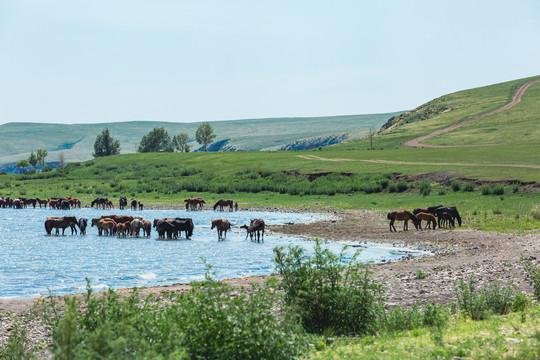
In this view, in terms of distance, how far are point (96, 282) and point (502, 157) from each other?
65.3 m

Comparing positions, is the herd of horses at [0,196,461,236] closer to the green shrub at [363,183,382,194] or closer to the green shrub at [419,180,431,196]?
the green shrub at [419,180,431,196]

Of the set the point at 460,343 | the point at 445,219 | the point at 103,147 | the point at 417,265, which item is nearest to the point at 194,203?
the point at 445,219

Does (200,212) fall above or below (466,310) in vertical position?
below

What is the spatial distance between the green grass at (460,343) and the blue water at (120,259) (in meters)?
8.58

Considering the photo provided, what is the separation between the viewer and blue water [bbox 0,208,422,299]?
62.4ft

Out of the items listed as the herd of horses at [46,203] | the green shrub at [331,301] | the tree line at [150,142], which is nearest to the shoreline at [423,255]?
the green shrub at [331,301]

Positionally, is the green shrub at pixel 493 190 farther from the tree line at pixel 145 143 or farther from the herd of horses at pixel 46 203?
the tree line at pixel 145 143

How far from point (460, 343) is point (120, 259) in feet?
61.5

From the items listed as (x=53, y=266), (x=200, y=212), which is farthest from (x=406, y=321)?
(x=200, y=212)

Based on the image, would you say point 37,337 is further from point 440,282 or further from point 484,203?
point 484,203

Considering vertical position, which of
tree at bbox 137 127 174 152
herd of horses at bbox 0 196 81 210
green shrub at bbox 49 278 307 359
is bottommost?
herd of horses at bbox 0 196 81 210

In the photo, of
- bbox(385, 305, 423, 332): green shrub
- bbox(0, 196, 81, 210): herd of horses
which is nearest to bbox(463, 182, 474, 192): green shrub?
bbox(0, 196, 81, 210): herd of horses

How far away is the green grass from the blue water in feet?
28.1

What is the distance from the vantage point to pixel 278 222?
41.0 metres
